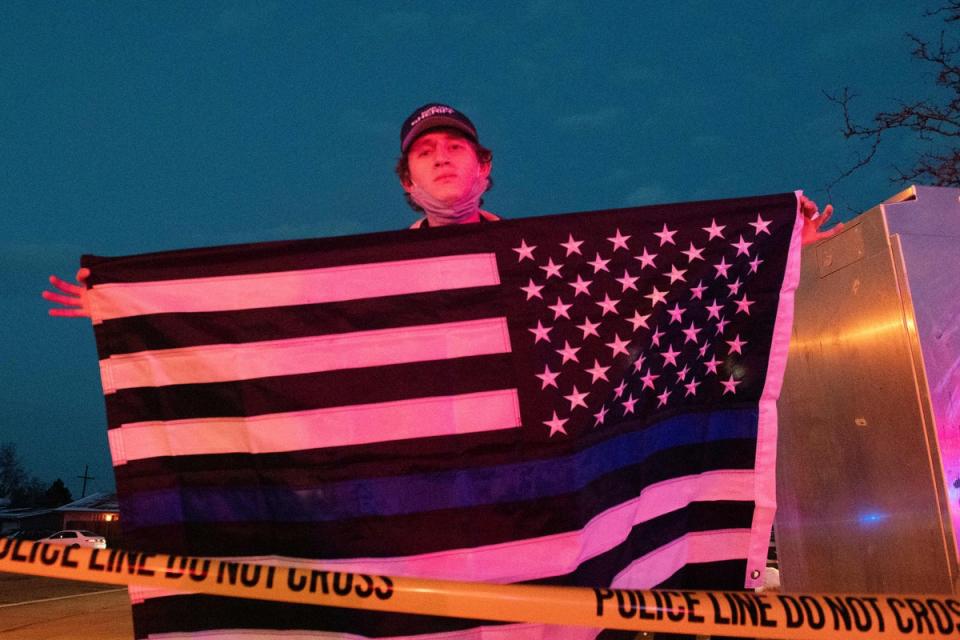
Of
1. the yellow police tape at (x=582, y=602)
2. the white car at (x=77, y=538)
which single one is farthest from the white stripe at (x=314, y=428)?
the white car at (x=77, y=538)

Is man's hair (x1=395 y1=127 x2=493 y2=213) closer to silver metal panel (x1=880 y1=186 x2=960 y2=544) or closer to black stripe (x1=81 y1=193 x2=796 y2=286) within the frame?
black stripe (x1=81 y1=193 x2=796 y2=286)

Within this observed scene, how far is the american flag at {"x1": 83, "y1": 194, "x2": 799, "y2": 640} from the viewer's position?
2467mm

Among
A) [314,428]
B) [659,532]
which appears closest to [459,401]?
[314,428]

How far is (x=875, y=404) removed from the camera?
253cm

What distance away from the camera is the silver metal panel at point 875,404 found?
7.64 feet

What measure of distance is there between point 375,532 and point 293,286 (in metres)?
0.99

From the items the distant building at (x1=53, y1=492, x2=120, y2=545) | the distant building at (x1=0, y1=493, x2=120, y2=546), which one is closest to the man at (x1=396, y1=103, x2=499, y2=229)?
the distant building at (x1=0, y1=493, x2=120, y2=546)

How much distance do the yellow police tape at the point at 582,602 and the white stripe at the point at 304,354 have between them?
34.0 inches

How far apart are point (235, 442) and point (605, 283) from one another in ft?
5.13

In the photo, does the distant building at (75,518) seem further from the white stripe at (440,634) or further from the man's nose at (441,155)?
the man's nose at (441,155)

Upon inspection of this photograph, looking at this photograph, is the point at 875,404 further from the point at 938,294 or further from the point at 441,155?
the point at 441,155

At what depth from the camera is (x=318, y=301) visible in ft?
8.72

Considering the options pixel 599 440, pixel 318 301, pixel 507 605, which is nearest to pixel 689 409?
pixel 599 440

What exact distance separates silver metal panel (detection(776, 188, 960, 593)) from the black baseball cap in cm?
166
